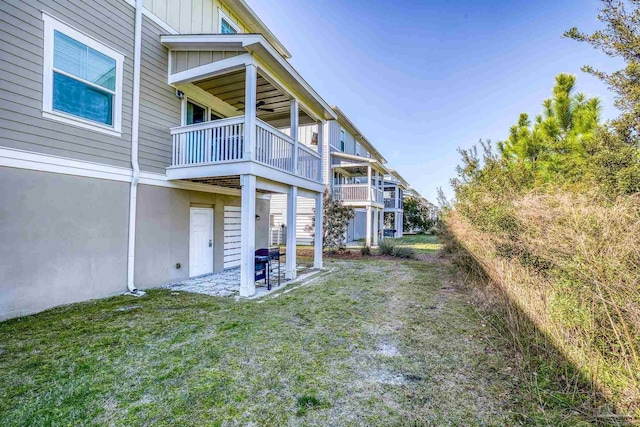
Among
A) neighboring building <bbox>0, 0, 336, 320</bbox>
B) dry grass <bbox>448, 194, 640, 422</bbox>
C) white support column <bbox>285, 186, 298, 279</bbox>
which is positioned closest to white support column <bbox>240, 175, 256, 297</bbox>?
neighboring building <bbox>0, 0, 336, 320</bbox>

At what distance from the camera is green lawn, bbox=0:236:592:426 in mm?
2607

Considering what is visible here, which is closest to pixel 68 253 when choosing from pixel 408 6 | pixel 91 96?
pixel 91 96

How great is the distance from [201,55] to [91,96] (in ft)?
8.27

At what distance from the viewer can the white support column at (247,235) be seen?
632cm

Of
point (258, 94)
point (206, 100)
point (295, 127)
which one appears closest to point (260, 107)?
point (258, 94)

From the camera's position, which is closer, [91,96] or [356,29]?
[91,96]

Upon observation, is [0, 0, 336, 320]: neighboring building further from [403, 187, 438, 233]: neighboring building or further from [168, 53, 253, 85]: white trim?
[403, 187, 438, 233]: neighboring building

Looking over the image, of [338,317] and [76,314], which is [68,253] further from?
[338,317]

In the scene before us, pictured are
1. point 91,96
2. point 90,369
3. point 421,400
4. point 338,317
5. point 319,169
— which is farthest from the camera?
point 319,169

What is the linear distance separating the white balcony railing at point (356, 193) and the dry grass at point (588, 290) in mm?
13483

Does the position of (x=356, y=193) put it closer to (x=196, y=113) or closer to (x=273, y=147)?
(x=273, y=147)

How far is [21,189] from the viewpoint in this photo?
485 centimetres

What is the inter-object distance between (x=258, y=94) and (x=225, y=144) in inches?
97.8

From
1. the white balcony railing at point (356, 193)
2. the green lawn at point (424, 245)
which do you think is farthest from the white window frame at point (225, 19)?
the green lawn at point (424, 245)
